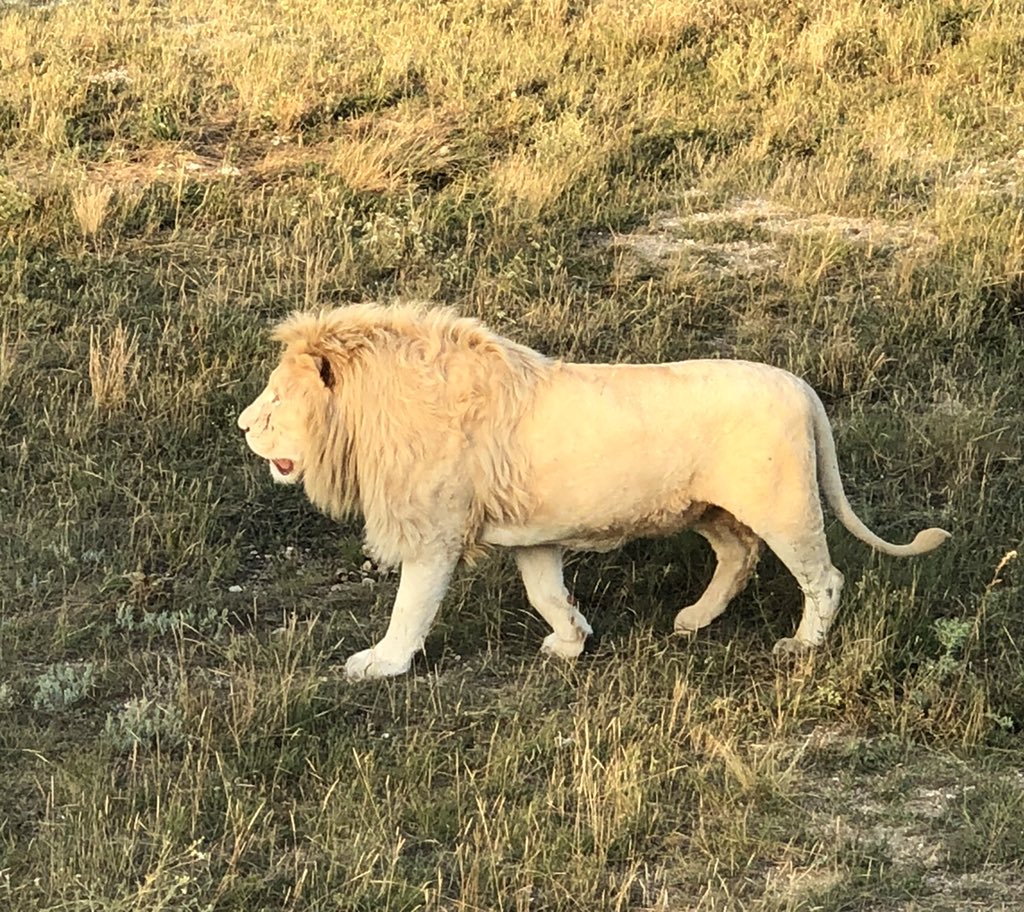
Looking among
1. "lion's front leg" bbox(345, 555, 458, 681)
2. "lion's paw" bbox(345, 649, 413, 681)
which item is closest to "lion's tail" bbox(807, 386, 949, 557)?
"lion's front leg" bbox(345, 555, 458, 681)

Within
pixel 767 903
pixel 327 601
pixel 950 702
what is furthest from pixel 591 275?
pixel 767 903

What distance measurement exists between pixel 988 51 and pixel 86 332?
8.26m

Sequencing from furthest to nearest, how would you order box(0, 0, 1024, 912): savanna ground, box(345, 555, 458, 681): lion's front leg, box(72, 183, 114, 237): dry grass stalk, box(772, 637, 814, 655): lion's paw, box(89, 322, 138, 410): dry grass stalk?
box(72, 183, 114, 237): dry grass stalk → box(89, 322, 138, 410): dry grass stalk → box(772, 637, 814, 655): lion's paw → box(345, 555, 458, 681): lion's front leg → box(0, 0, 1024, 912): savanna ground

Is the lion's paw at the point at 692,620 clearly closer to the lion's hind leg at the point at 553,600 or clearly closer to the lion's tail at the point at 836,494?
the lion's hind leg at the point at 553,600

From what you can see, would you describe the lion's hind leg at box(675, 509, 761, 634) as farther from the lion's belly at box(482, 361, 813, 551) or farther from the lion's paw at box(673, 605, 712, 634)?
the lion's belly at box(482, 361, 813, 551)

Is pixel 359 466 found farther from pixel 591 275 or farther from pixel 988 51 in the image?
pixel 988 51

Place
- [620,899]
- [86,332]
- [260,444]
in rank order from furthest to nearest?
[86,332], [260,444], [620,899]

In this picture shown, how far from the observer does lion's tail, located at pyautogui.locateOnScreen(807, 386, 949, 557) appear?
5078mm

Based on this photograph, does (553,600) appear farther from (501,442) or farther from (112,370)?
(112,370)

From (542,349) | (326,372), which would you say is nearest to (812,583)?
(326,372)

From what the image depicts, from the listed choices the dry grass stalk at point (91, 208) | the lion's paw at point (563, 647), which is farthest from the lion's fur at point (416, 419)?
the dry grass stalk at point (91, 208)

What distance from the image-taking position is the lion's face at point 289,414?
16.3 feet

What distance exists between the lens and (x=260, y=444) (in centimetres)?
512

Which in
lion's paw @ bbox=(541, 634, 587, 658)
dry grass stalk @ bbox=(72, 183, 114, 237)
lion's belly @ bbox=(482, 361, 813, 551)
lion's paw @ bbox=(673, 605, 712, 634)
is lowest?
lion's paw @ bbox=(673, 605, 712, 634)
